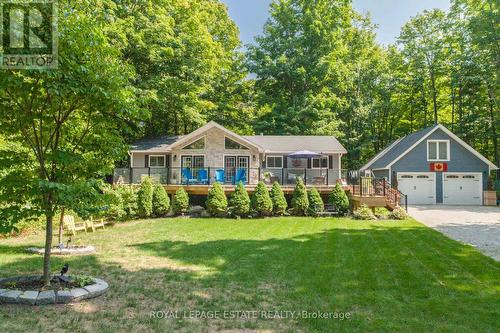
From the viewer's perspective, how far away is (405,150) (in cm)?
2720

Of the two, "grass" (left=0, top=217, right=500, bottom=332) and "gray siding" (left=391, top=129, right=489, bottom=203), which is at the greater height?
"gray siding" (left=391, top=129, right=489, bottom=203)

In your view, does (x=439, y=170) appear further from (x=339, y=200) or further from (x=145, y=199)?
(x=145, y=199)

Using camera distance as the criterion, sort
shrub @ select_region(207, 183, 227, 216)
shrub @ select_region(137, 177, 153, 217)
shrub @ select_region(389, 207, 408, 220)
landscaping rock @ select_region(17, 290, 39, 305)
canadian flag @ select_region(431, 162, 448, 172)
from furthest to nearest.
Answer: canadian flag @ select_region(431, 162, 448, 172), shrub @ select_region(207, 183, 227, 216), shrub @ select_region(389, 207, 408, 220), shrub @ select_region(137, 177, 153, 217), landscaping rock @ select_region(17, 290, 39, 305)

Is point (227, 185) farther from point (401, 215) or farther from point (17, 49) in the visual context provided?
point (17, 49)

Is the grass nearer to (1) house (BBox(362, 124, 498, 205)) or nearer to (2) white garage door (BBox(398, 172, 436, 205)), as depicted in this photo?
(2) white garage door (BBox(398, 172, 436, 205))

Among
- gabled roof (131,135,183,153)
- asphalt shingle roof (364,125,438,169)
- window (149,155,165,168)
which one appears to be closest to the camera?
gabled roof (131,135,183,153)

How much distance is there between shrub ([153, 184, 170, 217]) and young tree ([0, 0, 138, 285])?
11.2 meters

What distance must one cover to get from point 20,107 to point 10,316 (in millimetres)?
3165

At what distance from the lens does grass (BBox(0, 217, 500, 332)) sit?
17.0 feet

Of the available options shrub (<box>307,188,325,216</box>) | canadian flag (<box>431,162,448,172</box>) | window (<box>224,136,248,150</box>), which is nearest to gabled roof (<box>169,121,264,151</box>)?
window (<box>224,136,248,150</box>)

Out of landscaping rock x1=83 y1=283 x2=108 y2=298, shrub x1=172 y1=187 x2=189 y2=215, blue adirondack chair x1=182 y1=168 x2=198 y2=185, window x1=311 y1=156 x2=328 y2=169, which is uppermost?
window x1=311 y1=156 x2=328 y2=169

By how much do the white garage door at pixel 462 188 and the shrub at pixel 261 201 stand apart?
15.2m

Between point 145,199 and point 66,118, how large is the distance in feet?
37.9

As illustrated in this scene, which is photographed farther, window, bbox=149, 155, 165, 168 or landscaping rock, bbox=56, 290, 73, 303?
window, bbox=149, 155, 165, 168
